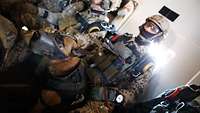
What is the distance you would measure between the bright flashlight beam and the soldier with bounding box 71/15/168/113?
0.05m

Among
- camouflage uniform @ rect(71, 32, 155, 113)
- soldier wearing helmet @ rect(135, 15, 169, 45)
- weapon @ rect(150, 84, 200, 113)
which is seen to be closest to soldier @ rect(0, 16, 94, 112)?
camouflage uniform @ rect(71, 32, 155, 113)

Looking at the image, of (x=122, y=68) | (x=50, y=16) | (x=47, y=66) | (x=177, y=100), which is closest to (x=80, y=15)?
(x=50, y=16)

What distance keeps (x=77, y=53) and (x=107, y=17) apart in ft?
2.04

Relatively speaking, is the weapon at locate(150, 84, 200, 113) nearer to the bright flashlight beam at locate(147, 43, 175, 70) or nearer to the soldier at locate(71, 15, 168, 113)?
the soldier at locate(71, 15, 168, 113)

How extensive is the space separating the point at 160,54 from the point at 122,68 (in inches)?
15.0

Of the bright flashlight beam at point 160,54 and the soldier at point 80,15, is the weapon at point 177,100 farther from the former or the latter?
the soldier at point 80,15

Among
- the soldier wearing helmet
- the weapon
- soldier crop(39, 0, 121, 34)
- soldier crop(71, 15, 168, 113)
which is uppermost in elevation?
soldier crop(39, 0, 121, 34)

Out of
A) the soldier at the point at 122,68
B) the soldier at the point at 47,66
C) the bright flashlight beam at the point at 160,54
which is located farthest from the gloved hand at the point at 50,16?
the bright flashlight beam at the point at 160,54

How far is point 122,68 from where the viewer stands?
2381mm

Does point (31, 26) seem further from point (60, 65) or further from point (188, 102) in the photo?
point (188, 102)

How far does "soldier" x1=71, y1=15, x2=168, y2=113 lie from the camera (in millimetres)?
2201

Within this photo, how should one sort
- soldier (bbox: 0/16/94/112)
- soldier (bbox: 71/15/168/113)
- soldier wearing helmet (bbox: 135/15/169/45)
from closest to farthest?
soldier (bbox: 0/16/94/112) → soldier (bbox: 71/15/168/113) → soldier wearing helmet (bbox: 135/15/169/45)

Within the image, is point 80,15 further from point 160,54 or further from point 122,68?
point 160,54

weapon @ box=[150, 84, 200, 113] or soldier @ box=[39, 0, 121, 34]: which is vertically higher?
soldier @ box=[39, 0, 121, 34]
